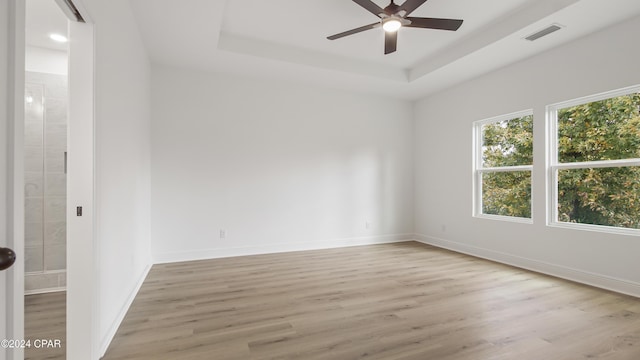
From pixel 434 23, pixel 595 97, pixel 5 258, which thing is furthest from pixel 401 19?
pixel 5 258

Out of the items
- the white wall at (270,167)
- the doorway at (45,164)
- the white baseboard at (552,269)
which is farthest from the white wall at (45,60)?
the white baseboard at (552,269)

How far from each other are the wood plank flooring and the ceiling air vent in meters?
2.67

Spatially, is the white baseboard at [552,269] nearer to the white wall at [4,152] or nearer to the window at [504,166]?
the window at [504,166]

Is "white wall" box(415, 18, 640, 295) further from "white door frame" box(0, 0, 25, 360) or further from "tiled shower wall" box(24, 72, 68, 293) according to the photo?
"tiled shower wall" box(24, 72, 68, 293)

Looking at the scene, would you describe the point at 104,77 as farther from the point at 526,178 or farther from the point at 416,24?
the point at 526,178

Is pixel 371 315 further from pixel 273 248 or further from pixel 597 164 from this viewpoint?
pixel 597 164

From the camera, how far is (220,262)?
4.04 metres

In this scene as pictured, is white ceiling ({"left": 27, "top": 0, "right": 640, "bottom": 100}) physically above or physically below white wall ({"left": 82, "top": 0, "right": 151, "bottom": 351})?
above

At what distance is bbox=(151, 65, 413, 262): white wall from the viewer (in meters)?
4.13

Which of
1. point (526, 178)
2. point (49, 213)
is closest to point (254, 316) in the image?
point (49, 213)

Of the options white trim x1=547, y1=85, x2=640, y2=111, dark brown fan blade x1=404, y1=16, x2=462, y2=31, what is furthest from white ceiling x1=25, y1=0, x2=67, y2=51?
white trim x1=547, y1=85, x2=640, y2=111

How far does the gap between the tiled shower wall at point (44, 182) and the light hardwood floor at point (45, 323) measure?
262mm

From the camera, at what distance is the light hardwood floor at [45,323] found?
6.27 ft

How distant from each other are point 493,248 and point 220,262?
149 inches
